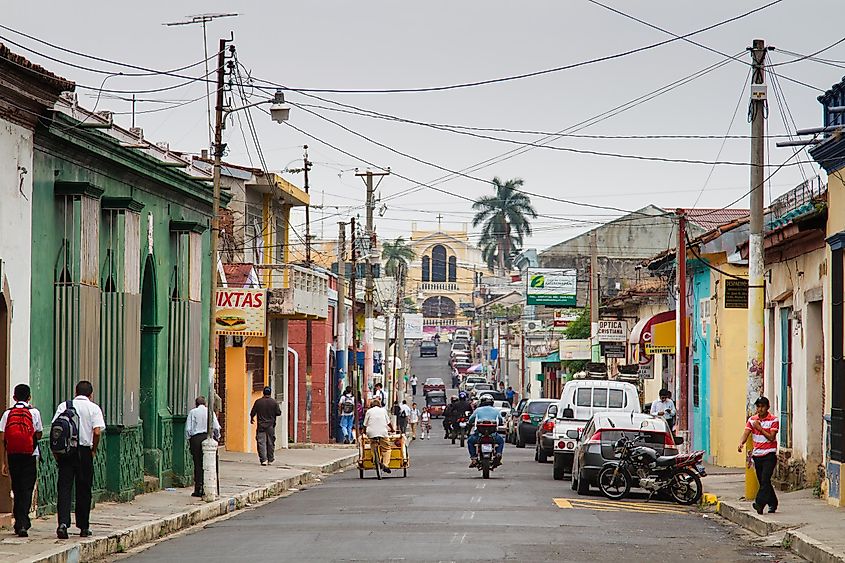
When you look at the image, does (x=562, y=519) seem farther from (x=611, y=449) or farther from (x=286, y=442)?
(x=286, y=442)

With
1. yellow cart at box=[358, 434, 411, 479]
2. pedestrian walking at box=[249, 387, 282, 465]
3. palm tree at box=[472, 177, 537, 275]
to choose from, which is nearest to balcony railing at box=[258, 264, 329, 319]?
pedestrian walking at box=[249, 387, 282, 465]

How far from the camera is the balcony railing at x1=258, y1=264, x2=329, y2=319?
3978cm

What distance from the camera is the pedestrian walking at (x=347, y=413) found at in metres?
47.8

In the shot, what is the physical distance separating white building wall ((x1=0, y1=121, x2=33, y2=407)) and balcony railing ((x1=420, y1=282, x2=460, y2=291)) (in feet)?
509

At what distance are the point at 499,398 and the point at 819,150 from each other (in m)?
51.2

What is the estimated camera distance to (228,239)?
4319 centimetres

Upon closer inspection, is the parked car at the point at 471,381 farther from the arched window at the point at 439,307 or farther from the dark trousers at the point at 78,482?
the dark trousers at the point at 78,482

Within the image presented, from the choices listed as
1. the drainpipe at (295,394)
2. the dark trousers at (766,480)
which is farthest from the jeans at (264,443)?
the dark trousers at (766,480)

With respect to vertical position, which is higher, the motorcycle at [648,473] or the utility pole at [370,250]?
the utility pole at [370,250]

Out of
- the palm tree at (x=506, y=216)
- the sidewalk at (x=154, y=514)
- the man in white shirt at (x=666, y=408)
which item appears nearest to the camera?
the sidewalk at (x=154, y=514)

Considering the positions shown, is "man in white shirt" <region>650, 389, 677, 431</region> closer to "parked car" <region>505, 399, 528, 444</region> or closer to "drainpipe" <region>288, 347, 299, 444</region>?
"parked car" <region>505, 399, 528, 444</region>

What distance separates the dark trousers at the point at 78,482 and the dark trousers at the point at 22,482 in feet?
1.27

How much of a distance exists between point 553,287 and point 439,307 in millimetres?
106635

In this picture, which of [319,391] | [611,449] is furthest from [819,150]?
[319,391]
